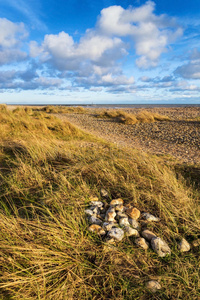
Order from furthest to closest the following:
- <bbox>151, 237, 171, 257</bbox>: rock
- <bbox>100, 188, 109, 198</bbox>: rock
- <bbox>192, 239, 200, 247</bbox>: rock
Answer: <bbox>100, 188, 109, 198</bbox>: rock → <bbox>192, 239, 200, 247</bbox>: rock → <bbox>151, 237, 171, 257</bbox>: rock

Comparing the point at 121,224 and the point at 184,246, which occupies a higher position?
the point at 121,224

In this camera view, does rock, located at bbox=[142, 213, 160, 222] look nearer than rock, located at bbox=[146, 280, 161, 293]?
No

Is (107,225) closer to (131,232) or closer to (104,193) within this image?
(131,232)

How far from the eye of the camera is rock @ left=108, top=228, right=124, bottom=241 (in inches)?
74.7

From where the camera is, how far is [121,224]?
6.82ft

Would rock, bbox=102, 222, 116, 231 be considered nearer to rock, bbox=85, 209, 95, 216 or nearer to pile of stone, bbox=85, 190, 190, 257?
pile of stone, bbox=85, 190, 190, 257

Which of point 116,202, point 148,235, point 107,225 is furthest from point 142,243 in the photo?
point 116,202

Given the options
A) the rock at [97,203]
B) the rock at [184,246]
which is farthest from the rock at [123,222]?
the rock at [184,246]

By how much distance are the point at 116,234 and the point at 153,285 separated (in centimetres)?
51

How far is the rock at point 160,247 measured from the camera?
1820 mm

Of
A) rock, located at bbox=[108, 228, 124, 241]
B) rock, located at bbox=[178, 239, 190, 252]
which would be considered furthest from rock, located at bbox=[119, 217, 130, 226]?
rock, located at bbox=[178, 239, 190, 252]

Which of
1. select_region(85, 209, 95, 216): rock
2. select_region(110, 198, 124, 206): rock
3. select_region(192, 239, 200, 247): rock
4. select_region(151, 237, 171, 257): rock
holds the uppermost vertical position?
select_region(110, 198, 124, 206): rock

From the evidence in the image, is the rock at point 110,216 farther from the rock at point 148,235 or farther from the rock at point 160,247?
the rock at point 160,247

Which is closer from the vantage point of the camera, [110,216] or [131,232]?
[131,232]
